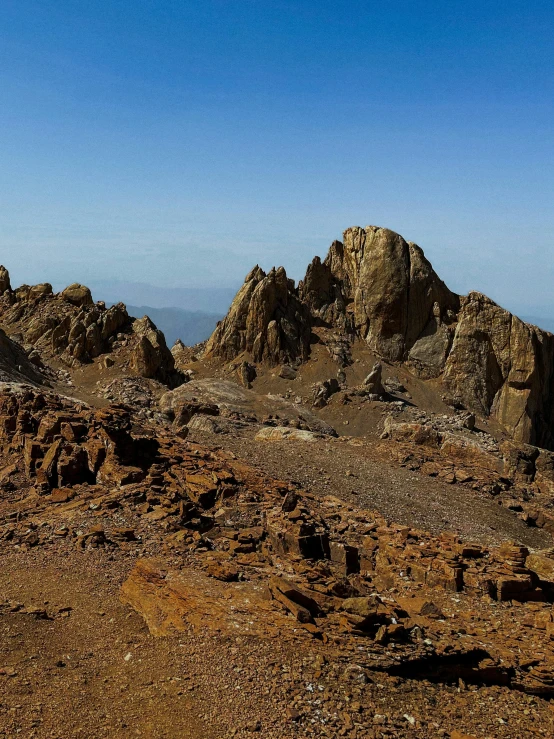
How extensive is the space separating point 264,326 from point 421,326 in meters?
21.3

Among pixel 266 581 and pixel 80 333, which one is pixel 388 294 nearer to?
pixel 80 333

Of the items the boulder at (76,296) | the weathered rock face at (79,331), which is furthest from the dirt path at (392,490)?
the boulder at (76,296)

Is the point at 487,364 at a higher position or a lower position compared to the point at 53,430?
higher

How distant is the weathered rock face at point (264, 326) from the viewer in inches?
2682

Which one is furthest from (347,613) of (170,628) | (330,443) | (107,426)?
(330,443)

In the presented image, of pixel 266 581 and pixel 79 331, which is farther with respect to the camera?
pixel 79 331

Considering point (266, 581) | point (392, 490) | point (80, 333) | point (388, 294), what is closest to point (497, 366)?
point (388, 294)

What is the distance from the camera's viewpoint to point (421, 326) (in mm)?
75125

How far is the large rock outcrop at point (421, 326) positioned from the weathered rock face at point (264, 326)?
6.7 inches

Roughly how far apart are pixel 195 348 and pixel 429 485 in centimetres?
5293

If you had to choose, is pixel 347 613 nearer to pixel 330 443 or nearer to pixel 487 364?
pixel 330 443

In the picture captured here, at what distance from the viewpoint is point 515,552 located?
687 inches

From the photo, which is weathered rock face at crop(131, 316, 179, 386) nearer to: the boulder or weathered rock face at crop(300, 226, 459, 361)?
the boulder

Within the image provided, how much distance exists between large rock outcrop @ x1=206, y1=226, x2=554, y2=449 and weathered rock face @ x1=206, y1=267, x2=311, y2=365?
6.7 inches
